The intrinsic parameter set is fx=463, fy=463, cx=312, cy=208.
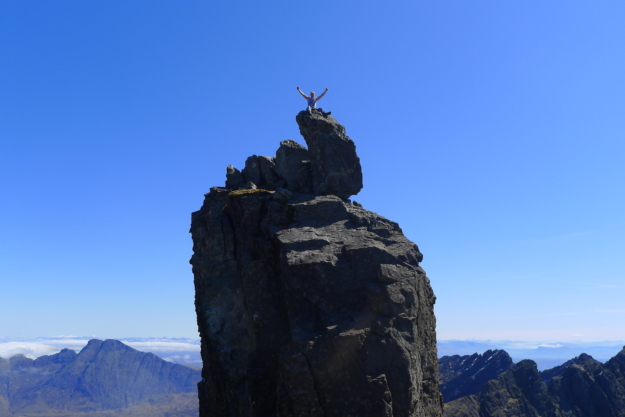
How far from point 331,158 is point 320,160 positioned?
101cm

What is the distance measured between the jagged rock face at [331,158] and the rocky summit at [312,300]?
0.10 m

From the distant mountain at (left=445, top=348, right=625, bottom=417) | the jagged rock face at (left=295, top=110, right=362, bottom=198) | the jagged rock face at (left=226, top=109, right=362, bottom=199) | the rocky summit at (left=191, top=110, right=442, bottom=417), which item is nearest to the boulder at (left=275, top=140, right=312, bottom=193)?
the jagged rock face at (left=226, top=109, right=362, bottom=199)

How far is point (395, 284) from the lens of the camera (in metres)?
30.5

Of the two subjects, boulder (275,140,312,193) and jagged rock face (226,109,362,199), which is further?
boulder (275,140,312,193)

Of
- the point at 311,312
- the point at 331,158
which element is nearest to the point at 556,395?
the point at 331,158

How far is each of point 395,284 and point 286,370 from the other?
8947mm

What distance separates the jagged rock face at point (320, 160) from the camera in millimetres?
41250

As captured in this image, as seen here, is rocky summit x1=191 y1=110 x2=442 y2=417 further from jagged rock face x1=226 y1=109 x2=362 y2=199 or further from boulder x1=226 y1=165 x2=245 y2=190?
boulder x1=226 y1=165 x2=245 y2=190

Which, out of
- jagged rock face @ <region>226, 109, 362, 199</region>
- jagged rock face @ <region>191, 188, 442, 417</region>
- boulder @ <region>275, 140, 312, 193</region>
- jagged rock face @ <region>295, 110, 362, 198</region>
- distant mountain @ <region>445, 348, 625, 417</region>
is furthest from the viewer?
distant mountain @ <region>445, 348, 625, 417</region>

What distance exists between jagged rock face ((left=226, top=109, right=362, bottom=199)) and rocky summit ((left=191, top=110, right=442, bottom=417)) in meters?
0.10

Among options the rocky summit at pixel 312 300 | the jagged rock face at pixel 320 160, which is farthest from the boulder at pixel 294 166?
the rocky summit at pixel 312 300

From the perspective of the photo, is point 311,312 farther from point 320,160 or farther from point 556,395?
point 556,395

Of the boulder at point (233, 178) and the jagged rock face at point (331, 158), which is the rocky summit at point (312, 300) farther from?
the boulder at point (233, 178)

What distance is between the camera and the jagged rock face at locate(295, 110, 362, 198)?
1613 inches
